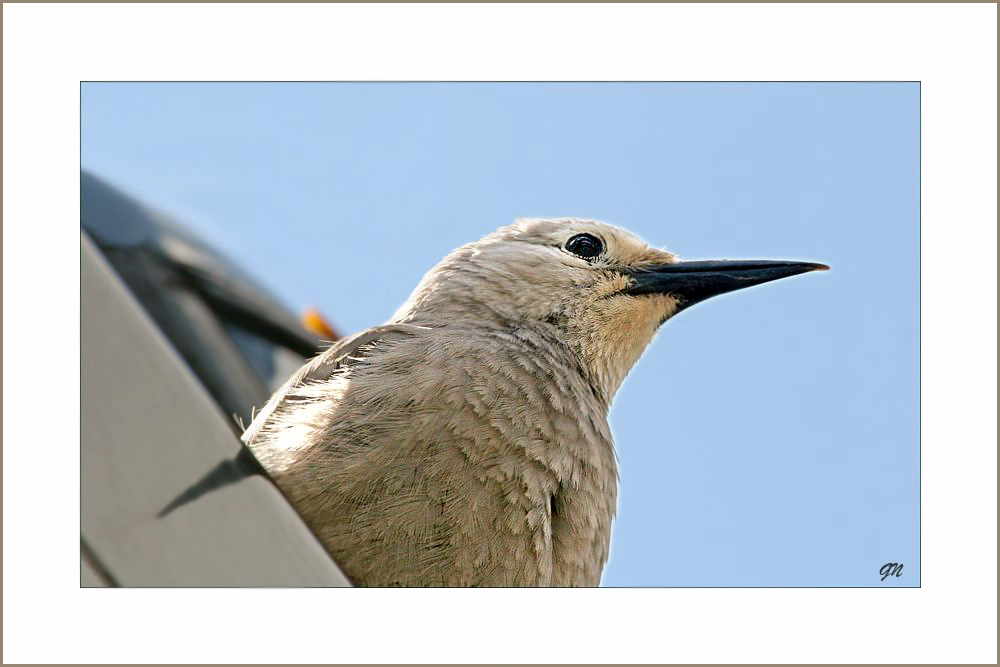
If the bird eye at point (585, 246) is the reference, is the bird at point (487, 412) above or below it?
below

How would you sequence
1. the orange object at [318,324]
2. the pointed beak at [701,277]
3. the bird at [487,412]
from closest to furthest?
the bird at [487,412] → the pointed beak at [701,277] → the orange object at [318,324]

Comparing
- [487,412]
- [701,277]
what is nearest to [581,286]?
[701,277]

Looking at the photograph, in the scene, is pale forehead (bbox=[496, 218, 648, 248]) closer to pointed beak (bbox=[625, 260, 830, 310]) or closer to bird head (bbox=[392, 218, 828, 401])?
bird head (bbox=[392, 218, 828, 401])

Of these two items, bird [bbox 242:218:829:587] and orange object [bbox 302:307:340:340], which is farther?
orange object [bbox 302:307:340:340]

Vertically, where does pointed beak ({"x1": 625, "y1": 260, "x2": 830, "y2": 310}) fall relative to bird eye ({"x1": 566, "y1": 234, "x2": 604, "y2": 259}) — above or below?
below

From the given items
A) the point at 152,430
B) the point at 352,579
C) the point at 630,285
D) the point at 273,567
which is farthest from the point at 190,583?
the point at 630,285
